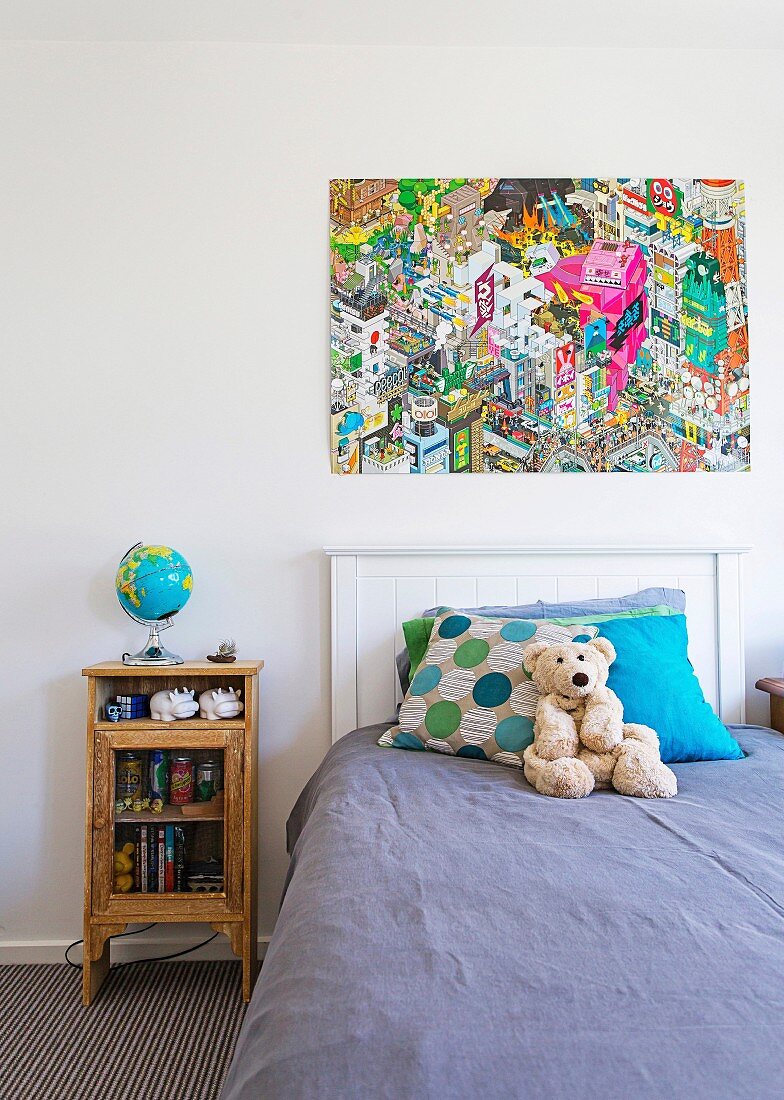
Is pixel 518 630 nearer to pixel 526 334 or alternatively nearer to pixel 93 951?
pixel 526 334

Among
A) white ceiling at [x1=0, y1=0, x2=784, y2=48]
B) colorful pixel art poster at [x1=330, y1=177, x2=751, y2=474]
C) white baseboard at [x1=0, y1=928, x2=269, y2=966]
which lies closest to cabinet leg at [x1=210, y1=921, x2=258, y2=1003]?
white baseboard at [x1=0, y1=928, x2=269, y2=966]

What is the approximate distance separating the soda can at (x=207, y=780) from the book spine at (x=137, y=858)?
173 millimetres

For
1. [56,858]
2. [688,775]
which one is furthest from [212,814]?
[688,775]

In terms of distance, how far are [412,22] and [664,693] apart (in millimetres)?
1969

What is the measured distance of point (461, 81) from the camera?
2.37m

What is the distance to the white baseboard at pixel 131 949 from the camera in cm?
225

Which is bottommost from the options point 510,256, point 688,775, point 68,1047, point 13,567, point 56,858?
point 68,1047

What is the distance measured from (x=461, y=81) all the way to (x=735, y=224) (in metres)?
0.93

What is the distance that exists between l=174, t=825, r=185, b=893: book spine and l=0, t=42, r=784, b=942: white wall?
285 millimetres

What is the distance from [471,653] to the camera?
1925 mm

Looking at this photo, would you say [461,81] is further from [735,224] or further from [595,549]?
[595,549]

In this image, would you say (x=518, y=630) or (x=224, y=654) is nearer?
(x=518, y=630)

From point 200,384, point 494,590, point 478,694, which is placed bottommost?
point 478,694

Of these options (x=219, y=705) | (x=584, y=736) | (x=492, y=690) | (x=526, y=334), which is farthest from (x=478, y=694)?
(x=526, y=334)
